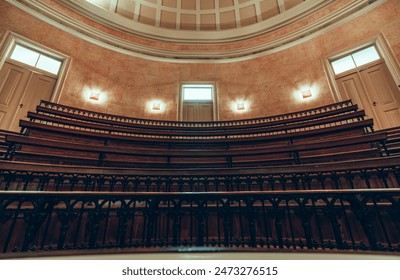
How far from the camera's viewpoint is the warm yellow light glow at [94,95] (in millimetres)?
5277

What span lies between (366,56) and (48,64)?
27.8 feet

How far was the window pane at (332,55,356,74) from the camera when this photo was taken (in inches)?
203

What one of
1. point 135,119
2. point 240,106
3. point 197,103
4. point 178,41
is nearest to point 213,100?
point 197,103

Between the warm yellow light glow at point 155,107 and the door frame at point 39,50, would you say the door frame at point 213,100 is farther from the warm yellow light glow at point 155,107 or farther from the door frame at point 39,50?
the door frame at point 39,50

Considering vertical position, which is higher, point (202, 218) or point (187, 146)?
point (187, 146)

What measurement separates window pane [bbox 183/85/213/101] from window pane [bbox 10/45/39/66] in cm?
411

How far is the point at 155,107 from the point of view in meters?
5.84

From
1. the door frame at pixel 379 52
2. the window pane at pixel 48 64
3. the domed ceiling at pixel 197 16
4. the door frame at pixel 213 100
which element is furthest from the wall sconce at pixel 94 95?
the door frame at pixel 379 52

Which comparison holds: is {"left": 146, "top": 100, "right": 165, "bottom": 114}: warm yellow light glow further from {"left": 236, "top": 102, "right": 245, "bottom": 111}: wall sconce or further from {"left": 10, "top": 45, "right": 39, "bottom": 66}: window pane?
{"left": 10, "top": 45, "right": 39, "bottom": 66}: window pane

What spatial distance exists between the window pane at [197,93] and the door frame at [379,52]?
338cm

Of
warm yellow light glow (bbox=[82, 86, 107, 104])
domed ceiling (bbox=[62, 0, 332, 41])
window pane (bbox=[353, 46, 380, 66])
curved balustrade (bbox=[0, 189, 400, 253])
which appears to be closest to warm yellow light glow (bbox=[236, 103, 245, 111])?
domed ceiling (bbox=[62, 0, 332, 41])

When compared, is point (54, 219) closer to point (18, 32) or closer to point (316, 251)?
point (316, 251)

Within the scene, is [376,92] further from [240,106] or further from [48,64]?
[48,64]

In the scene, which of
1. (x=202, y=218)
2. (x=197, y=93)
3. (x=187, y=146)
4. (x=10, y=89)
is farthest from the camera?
(x=197, y=93)
